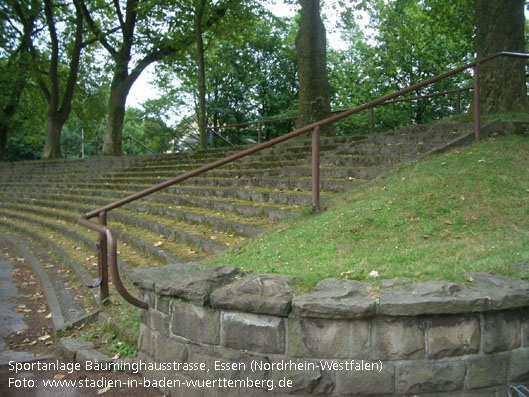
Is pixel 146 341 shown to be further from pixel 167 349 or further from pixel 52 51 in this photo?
pixel 52 51

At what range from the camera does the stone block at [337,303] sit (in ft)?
8.57

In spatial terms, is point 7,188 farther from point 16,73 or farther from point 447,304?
point 447,304

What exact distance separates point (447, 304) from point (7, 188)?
65.9ft

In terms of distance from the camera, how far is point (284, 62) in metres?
29.4

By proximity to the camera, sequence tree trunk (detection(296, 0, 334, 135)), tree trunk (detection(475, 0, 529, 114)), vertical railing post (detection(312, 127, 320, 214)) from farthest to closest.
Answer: tree trunk (detection(296, 0, 334, 135))
tree trunk (detection(475, 0, 529, 114))
vertical railing post (detection(312, 127, 320, 214))

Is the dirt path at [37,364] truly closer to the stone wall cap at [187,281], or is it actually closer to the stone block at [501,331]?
the stone wall cap at [187,281]

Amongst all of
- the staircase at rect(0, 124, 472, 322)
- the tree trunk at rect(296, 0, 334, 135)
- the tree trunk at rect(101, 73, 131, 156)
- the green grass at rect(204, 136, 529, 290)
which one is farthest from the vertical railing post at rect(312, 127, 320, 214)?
the tree trunk at rect(101, 73, 131, 156)

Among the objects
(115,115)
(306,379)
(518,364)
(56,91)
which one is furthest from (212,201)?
(56,91)

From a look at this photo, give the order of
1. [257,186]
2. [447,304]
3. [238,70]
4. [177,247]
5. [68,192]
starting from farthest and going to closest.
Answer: [238,70] < [68,192] < [257,186] < [177,247] < [447,304]

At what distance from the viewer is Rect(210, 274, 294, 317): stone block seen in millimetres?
2771

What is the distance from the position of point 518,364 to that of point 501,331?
253 millimetres

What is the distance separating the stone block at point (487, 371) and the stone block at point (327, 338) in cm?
65

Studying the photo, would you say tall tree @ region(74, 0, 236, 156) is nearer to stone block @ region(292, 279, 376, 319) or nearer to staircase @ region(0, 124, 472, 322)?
staircase @ region(0, 124, 472, 322)

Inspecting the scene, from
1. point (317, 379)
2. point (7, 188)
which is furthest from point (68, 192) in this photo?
point (317, 379)
